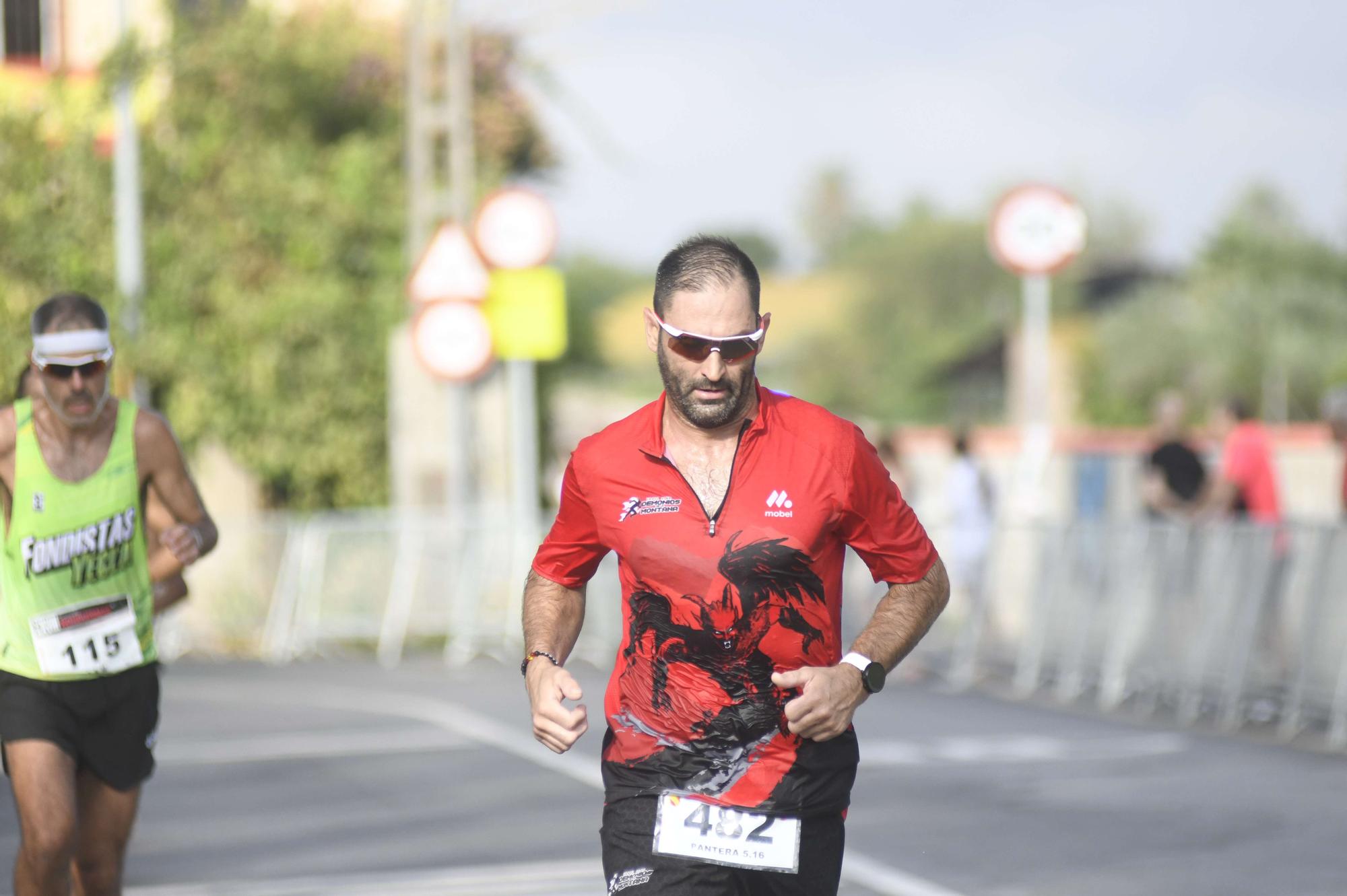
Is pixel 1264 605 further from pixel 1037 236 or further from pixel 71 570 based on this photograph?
pixel 71 570

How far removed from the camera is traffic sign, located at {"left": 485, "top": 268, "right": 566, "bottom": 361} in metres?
20.5

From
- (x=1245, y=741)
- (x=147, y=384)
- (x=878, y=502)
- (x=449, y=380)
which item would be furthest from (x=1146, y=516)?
(x=878, y=502)

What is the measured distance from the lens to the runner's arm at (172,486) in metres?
6.87

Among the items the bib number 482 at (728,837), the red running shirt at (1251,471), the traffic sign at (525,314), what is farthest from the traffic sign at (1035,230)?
the bib number 482 at (728,837)

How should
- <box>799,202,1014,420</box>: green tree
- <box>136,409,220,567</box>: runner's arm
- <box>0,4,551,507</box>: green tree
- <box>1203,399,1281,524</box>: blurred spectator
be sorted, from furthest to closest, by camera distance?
<box>799,202,1014,420</box>: green tree
<box>0,4,551,507</box>: green tree
<box>1203,399,1281,524</box>: blurred spectator
<box>136,409,220,567</box>: runner's arm

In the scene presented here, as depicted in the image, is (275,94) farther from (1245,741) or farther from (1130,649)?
(1245,741)

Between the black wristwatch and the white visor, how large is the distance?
9.28 feet

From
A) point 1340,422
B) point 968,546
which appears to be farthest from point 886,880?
point 968,546

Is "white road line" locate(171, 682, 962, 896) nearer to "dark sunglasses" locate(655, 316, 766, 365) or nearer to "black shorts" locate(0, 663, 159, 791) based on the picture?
"black shorts" locate(0, 663, 159, 791)

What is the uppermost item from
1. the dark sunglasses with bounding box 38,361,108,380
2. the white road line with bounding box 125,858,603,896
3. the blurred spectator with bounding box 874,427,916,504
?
the dark sunglasses with bounding box 38,361,108,380

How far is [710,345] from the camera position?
470cm

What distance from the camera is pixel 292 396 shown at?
27.0 meters

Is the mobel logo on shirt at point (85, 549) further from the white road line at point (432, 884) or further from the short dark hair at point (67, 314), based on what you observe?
the white road line at point (432, 884)

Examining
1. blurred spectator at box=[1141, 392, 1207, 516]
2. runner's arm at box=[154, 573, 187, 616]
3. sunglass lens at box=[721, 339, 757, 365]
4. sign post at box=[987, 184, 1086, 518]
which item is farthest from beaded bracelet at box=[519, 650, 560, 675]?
sign post at box=[987, 184, 1086, 518]
